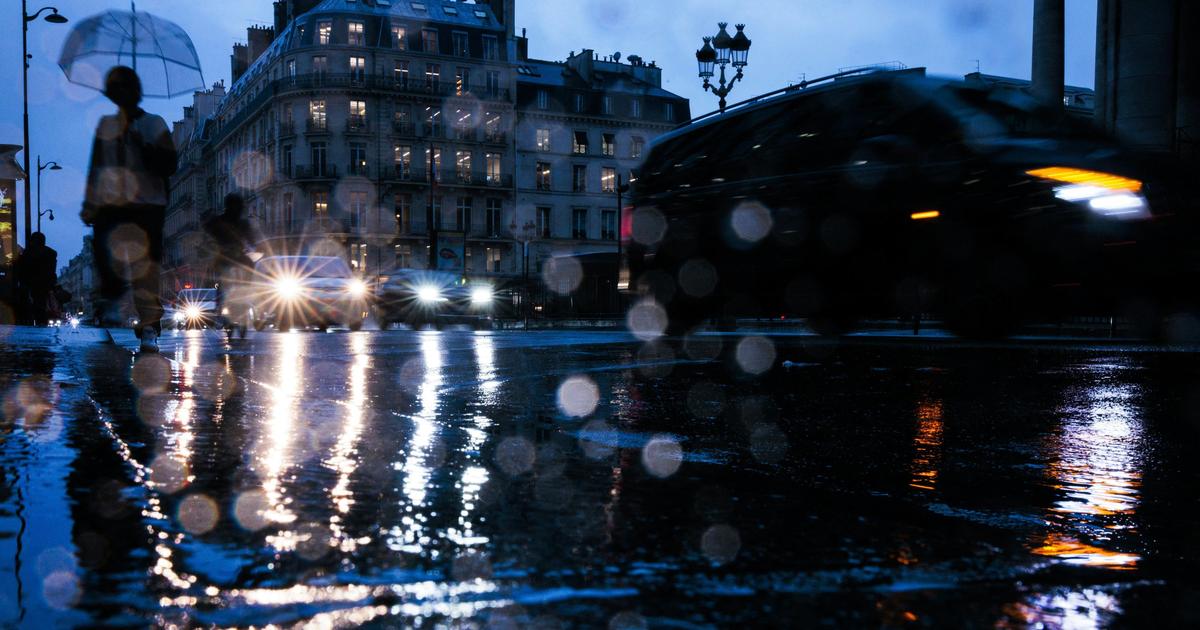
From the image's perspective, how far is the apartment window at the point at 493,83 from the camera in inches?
2689

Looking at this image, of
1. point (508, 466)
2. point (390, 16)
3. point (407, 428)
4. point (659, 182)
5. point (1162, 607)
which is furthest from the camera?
point (390, 16)

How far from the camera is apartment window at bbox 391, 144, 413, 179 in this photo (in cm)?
6544

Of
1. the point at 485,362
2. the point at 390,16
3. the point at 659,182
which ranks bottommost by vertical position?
the point at 485,362

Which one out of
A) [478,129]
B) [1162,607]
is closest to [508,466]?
[1162,607]

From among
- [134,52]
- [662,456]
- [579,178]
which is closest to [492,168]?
[579,178]

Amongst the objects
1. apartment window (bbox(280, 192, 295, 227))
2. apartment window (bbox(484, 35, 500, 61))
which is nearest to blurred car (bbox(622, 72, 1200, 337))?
apartment window (bbox(280, 192, 295, 227))

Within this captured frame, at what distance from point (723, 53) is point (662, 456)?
727 inches

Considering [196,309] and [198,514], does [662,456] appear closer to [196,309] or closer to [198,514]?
[198,514]

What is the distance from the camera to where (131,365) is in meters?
6.44

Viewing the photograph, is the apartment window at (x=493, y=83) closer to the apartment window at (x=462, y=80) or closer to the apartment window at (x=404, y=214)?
the apartment window at (x=462, y=80)

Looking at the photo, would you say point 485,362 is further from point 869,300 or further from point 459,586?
point 459,586

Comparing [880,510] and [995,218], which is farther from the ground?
[995,218]

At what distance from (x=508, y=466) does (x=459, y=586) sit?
3.89ft

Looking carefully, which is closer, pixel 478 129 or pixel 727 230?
pixel 727 230
